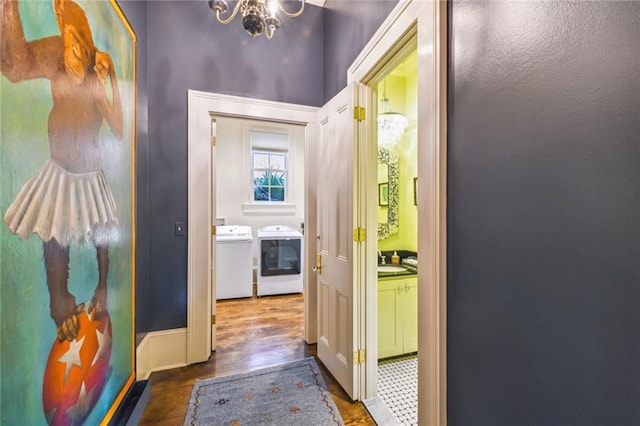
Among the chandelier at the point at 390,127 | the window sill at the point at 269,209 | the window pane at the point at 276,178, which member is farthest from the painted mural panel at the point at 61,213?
the window pane at the point at 276,178

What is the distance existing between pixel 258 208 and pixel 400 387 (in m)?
3.54

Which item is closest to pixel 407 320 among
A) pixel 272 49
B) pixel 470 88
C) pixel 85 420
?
pixel 470 88

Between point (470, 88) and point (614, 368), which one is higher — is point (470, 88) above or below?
above

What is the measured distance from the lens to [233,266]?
3.96 meters

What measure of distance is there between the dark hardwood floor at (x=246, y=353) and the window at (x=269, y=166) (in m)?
1.91

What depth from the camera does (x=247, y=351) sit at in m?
2.51

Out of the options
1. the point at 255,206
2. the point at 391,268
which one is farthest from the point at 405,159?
the point at 255,206

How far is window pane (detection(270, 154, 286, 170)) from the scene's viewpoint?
4918 mm

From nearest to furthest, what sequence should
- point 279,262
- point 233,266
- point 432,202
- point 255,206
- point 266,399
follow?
point 432,202
point 266,399
point 233,266
point 279,262
point 255,206

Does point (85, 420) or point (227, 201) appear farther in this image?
point (227, 201)

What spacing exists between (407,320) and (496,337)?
1.61m

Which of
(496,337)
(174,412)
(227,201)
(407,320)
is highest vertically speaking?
(227,201)

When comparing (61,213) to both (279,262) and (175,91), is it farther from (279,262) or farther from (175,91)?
(279,262)

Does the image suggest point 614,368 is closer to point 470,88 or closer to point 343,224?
point 470,88
